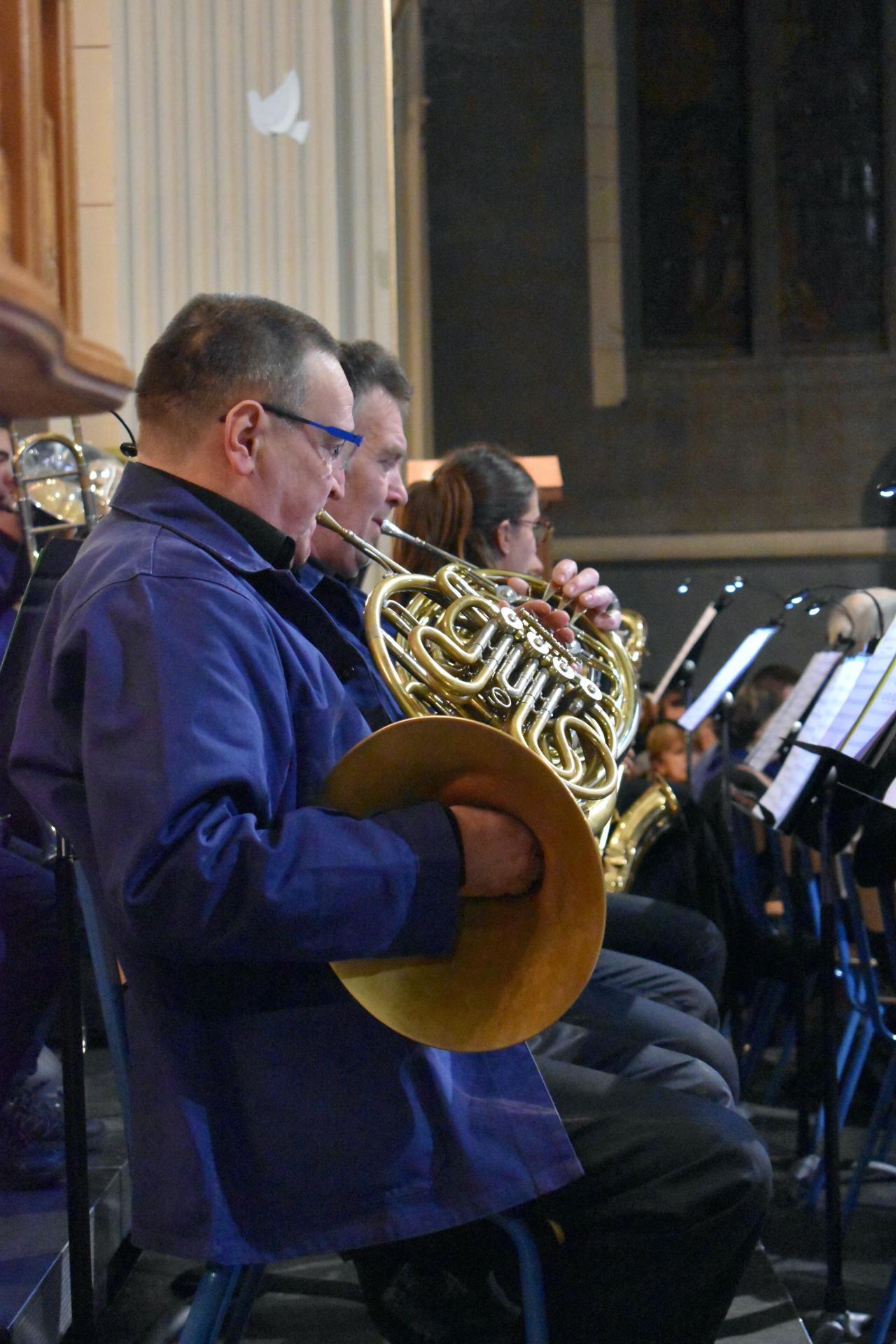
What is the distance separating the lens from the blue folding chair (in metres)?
1.12

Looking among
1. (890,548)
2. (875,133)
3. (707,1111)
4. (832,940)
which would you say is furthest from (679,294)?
(707,1111)

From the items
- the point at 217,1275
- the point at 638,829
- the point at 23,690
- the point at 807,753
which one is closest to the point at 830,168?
the point at 638,829

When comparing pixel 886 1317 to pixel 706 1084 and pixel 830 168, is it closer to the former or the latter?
pixel 706 1084

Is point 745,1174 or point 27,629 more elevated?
point 27,629

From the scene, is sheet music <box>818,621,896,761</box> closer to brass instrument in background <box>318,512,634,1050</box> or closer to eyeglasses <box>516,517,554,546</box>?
brass instrument in background <box>318,512,634,1050</box>

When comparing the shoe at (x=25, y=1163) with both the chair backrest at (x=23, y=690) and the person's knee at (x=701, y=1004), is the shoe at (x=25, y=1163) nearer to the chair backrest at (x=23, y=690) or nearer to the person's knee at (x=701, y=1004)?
the chair backrest at (x=23, y=690)

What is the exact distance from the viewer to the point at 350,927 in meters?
1.09

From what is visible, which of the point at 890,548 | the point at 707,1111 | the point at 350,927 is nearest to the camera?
the point at 350,927

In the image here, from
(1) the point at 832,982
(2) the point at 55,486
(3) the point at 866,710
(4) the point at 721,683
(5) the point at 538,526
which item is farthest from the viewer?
(4) the point at 721,683

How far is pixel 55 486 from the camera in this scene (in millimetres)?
2416

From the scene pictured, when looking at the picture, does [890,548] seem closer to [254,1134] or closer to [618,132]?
[618,132]

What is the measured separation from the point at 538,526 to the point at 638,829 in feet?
2.52

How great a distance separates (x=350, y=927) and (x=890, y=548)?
27.8 ft

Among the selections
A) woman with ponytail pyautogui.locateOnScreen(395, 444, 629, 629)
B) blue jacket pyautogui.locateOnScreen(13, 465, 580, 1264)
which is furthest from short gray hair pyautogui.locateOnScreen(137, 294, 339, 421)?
woman with ponytail pyautogui.locateOnScreen(395, 444, 629, 629)
